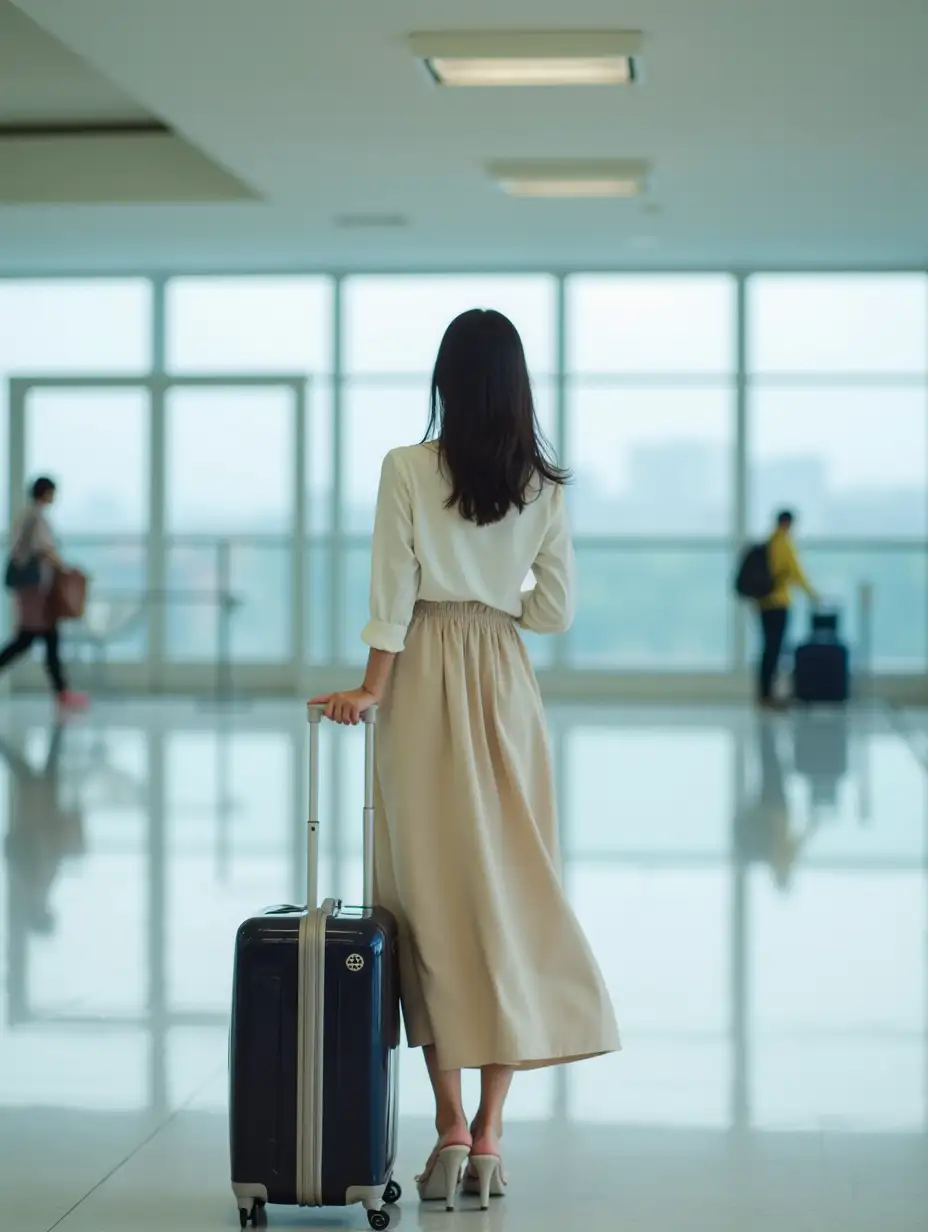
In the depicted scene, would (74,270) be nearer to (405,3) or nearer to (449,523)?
(405,3)

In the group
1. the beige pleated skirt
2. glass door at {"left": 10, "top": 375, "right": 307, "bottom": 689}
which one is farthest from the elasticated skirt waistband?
glass door at {"left": 10, "top": 375, "right": 307, "bottom": 689}

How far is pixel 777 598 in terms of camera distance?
13.6 meters

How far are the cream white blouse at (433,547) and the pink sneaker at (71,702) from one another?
10.7 metres

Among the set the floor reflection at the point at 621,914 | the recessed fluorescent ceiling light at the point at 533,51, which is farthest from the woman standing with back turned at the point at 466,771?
the recessed fluorescent ceiling light at the point at 533,51

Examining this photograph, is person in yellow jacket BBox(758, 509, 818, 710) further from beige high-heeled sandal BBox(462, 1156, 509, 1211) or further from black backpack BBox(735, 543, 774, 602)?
beige high-heeled sandal BBox(462, 1156, 509, 1211)

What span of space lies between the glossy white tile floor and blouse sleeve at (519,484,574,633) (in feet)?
3.38

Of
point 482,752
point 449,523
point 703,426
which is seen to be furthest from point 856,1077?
point 703,426

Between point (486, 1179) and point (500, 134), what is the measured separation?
7682 millimetres

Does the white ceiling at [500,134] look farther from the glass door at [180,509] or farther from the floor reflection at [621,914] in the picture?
the floor reflection at [621,914]

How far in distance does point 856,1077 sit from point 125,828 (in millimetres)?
4224

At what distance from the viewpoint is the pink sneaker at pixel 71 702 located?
13266mm

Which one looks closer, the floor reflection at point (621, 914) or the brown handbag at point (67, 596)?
the floor reflection at point (621, 914)

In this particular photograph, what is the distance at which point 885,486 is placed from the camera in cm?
1470

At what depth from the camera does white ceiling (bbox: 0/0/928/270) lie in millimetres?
7422
